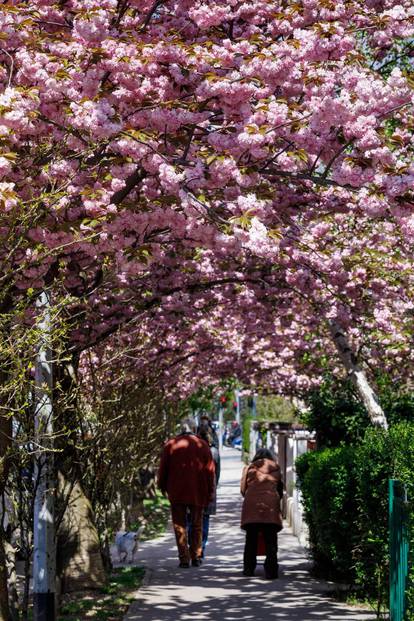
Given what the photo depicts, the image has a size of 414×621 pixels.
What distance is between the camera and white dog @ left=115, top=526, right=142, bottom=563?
1531cm

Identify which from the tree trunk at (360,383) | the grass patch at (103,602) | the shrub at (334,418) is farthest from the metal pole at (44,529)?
the shrub at (334,418)

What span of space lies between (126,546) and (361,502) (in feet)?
18.3

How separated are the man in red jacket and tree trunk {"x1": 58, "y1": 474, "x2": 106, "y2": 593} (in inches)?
75.0

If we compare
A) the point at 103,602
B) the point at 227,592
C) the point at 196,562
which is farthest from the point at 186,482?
the point at 103,602

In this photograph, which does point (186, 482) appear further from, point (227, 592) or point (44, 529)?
point (44, 529)

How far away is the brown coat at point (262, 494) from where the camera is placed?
14.3 meters

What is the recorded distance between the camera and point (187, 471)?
48.0ft

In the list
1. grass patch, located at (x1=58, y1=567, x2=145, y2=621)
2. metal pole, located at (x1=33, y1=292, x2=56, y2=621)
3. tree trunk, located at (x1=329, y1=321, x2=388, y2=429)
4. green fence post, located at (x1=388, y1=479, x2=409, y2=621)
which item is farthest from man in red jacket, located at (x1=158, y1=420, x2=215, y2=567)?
green fence post, located at (x1=388, y1=479, x2=409, y2=621)

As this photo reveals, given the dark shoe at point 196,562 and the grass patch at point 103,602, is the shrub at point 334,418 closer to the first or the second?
the dark shoe at point 196,562

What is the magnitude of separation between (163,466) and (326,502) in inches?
118

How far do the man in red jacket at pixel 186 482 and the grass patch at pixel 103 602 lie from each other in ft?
3.51

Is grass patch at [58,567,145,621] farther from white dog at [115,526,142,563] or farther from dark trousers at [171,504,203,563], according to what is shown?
white dog at [115,526,142,563]

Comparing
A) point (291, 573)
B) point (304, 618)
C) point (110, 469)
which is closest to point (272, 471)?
point (291, 573)

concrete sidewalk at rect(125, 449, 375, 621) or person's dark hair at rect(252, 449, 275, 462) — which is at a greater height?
person's dark hair at rect(252, 449, 275, 462)
